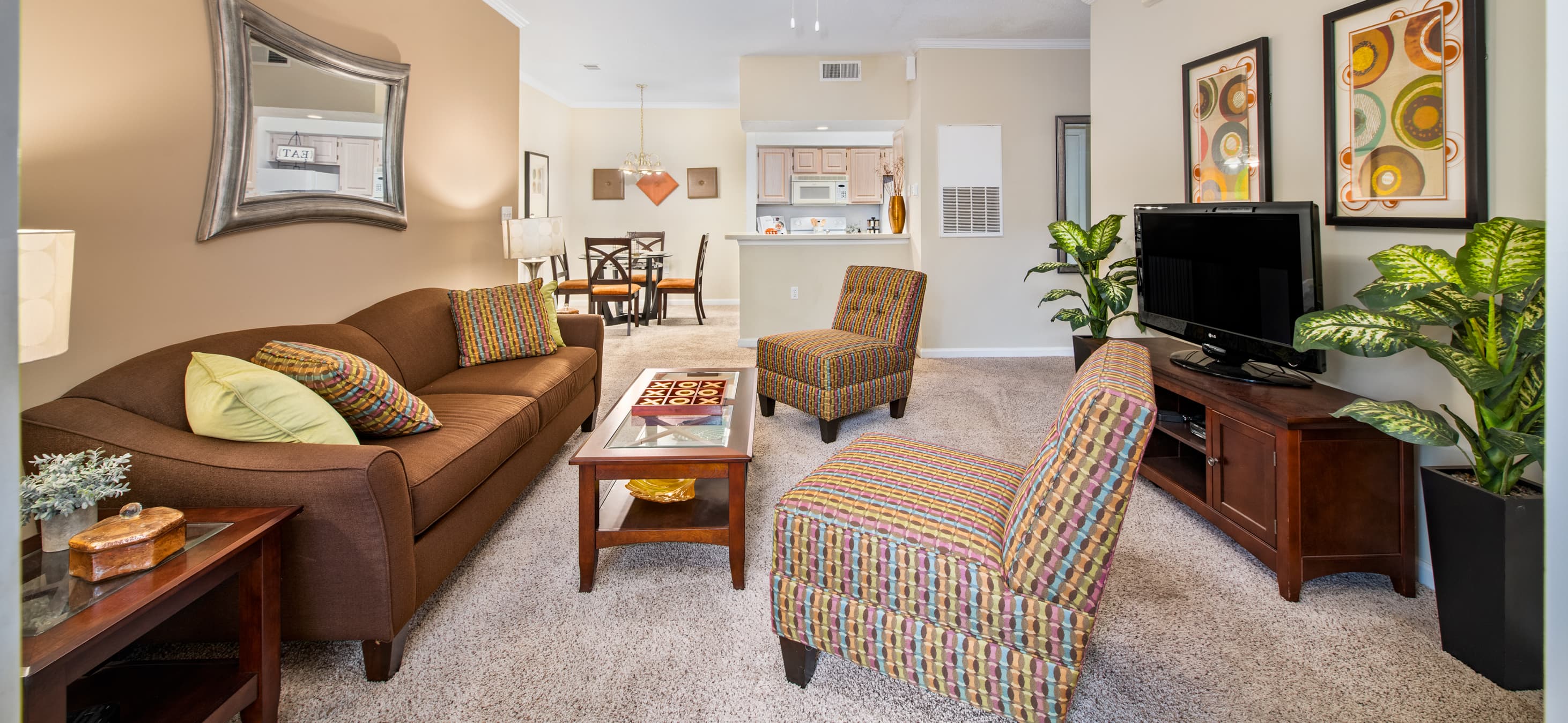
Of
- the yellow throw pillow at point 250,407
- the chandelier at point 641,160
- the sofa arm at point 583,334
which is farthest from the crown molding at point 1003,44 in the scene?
the yellow throw pillow at point 250,407

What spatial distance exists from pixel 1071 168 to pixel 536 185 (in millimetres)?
5452

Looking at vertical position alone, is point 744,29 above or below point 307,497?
above

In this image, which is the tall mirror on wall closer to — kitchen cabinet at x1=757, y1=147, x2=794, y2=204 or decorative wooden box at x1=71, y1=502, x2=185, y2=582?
kitchen cabinet at x1=757, y1=147, x2=794, y2=204

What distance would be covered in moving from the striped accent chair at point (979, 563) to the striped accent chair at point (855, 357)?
2012 millimetres

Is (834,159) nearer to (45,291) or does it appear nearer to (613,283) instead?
(613,283)

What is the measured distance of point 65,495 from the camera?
1.36 meters

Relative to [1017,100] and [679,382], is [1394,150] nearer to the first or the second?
[679,382]

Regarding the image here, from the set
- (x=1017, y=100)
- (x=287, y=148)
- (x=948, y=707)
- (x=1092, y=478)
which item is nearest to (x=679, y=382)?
(x=287, y=148)

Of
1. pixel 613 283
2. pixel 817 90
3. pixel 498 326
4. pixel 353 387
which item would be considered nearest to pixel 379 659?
pixel 353 387

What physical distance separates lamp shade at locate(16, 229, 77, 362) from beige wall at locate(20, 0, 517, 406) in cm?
12

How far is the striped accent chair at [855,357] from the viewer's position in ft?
12.6

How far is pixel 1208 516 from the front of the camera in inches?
102

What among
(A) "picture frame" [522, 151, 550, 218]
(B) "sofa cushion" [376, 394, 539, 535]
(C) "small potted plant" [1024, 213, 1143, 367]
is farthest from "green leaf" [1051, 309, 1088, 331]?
(A) "picture frame" [522, 151, 550, 218]

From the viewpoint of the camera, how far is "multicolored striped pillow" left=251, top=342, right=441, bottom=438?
2.13 meters
